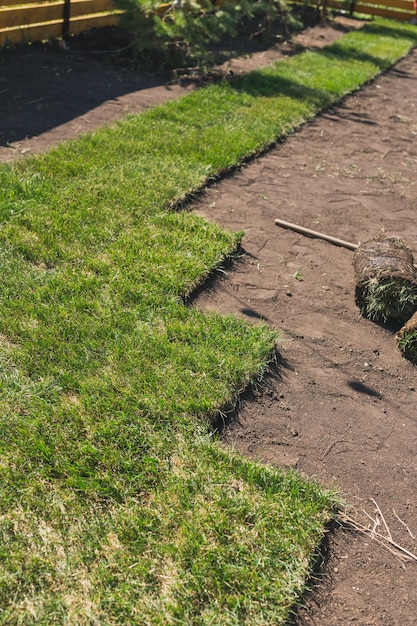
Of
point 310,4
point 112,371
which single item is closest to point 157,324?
point 112,371

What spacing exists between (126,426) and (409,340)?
194 centimetres

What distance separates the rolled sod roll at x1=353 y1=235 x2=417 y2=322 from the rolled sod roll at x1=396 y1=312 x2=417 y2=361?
6.9 inches

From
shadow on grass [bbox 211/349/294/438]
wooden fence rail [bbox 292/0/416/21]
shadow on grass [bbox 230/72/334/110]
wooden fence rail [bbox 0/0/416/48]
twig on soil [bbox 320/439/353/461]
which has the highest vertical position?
wooden fence rail [bbox 292/0/416/21]

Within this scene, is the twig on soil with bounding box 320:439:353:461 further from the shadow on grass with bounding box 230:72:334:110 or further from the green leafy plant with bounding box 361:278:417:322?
the shadow on grass with bounding box 230:72:334:110

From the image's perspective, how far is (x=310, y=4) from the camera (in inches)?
612

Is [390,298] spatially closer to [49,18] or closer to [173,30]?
[173,30]

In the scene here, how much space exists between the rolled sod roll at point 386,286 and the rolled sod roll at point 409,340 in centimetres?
17

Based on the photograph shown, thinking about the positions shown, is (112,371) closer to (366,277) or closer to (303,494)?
(303,494)

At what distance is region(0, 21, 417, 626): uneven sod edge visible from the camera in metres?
2.66

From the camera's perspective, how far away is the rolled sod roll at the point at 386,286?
4.49m

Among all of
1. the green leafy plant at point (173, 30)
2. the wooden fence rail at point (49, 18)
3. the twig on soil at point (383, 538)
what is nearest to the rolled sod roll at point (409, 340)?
the twig on soil at point (383, 538)

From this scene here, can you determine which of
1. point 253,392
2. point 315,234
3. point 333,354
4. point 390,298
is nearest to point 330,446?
point 253,392

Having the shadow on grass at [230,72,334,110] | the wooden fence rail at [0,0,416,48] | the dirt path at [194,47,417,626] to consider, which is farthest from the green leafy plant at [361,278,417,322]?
the wooden fence rail at [0,0,416,48]

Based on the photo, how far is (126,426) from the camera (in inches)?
132
